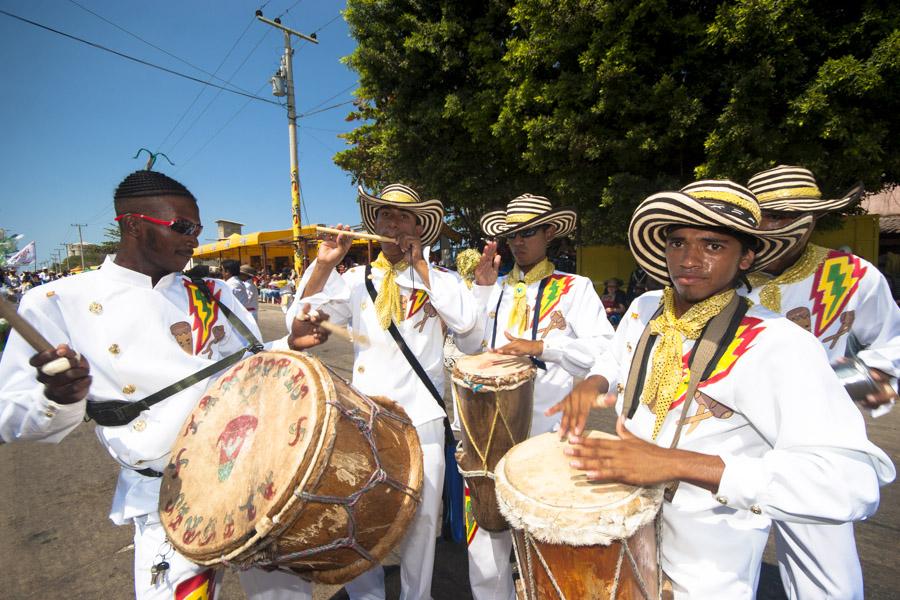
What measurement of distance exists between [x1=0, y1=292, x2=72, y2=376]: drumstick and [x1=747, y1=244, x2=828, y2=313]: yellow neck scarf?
355 cm

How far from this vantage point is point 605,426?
5.32 meters

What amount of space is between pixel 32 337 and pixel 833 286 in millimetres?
3907

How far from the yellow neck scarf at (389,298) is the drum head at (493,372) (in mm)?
527

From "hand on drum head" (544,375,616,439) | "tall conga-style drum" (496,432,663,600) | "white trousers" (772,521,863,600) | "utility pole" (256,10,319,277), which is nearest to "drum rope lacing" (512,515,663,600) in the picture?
"tall conga-style drum" (496,432,663,600)

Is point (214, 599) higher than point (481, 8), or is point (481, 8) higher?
point (481, 8)

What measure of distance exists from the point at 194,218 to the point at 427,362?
5.12 ft

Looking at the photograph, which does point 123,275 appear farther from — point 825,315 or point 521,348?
point 825,315

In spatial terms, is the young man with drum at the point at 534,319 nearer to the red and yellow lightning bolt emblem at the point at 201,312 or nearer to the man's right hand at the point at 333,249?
the man's right hand at the point at 333,249

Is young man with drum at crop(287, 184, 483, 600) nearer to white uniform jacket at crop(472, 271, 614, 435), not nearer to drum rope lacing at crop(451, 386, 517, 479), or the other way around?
drum rope lacing at crop(451, 386, 517, 479)

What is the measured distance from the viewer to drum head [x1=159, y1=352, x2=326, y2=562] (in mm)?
1669

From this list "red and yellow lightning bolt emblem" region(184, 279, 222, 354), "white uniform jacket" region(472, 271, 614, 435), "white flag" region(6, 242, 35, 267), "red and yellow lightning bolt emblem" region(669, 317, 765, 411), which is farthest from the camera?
"white uniform jacket" region(472, 271, 614, 435)

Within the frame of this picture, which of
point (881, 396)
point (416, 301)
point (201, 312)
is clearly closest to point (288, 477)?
point (201, 312)

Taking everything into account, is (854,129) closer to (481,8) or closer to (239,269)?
(481,8)

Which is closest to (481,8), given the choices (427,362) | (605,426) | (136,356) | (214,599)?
(605,426)
